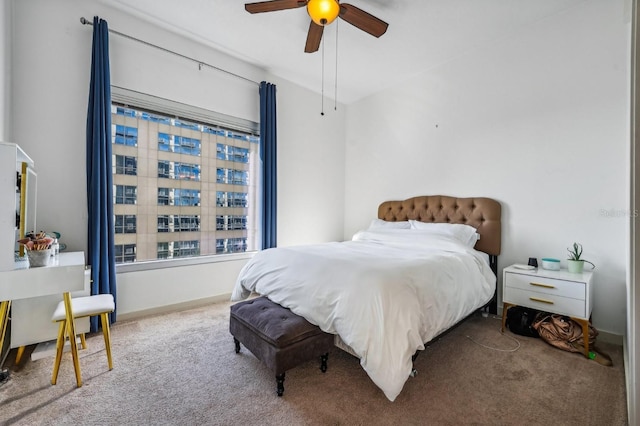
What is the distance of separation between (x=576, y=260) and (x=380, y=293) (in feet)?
6.77

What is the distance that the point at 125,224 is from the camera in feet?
10.3

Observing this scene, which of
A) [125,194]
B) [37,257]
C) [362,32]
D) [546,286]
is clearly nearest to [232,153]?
[125,194]

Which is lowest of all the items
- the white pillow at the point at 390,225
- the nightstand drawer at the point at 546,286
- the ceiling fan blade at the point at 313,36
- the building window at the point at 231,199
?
the nightstand drawer at the point at 546,286

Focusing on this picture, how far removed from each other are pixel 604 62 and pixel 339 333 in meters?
3.41

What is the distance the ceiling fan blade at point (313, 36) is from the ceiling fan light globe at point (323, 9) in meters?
0.23

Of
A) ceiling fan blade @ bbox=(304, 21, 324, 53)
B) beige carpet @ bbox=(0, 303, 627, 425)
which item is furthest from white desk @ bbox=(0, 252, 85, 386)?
ceiling fan blade @ bbox=(304, 21, 324, 53)

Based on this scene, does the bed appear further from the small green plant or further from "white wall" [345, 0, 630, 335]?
the small green plant

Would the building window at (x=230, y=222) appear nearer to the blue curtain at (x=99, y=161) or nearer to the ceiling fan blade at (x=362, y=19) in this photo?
the blue curtain at (x=99, y=161)

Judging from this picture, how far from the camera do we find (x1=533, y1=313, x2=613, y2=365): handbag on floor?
7.77 ft

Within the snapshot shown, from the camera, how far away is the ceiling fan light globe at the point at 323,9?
2.11 metres

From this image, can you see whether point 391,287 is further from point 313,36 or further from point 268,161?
point 268,161

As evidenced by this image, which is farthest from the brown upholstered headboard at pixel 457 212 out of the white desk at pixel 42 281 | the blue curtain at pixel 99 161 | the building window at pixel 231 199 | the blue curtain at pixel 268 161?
the white desk at pixel 42 281

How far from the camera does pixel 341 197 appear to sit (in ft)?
17.0

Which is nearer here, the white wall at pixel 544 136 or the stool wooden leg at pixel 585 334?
the stool wooden leg at pixel 585 334
